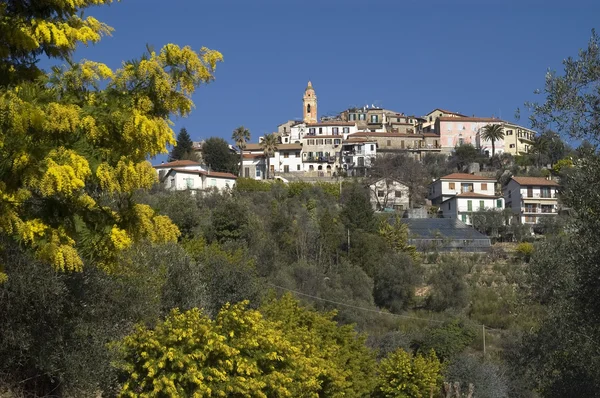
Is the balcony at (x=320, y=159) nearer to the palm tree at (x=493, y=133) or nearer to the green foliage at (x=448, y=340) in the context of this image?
the palm tree at (x=493, y=133)

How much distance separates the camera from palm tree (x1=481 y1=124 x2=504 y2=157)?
13238cm

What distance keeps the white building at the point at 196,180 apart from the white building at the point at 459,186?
25473 millimetres

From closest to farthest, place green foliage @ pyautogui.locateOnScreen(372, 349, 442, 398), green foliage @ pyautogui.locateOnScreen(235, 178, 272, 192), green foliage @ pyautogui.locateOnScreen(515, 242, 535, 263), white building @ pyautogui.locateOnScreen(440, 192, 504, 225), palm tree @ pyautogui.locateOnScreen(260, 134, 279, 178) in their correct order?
green foliage @ pyautogui.locateOnScreen(372, 349, 442, 398), green foliage @ pyautogui.locateOnScreen(515, 242, 535, 263), green foliage @ pyautogui.locateOnScreen(235, 178, 272, 192), white building @ pyautogui.locateOnScreen(440, 192, 504, 225), palm tree @ pyautogui.locateOnScreen(260, 134, 279, 178)

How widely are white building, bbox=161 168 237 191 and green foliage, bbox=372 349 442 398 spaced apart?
56083 mm

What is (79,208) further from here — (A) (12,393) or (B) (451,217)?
(B) (451,217)

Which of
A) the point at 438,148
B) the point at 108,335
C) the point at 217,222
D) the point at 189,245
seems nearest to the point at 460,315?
the point at 217,222

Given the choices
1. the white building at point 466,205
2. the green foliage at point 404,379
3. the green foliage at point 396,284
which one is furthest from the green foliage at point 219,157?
the green foliage at point 404,379

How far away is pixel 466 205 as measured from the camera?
10306 centimetres

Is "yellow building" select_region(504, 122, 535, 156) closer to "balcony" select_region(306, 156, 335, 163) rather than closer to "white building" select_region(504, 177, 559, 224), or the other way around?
"balcony" select_region(306, 156, 335, 163)

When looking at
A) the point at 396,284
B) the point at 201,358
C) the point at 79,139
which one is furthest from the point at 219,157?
the point at 79,139

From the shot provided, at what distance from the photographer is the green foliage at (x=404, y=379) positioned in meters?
37.8

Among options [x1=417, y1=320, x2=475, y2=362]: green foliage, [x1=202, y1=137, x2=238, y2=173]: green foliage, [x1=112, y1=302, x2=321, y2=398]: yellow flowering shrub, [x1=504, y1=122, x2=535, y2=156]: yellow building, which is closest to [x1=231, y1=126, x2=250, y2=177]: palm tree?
[x1=202, y1=137, x2=238, y2=173]: green foliage

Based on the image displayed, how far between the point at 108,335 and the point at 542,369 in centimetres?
1256

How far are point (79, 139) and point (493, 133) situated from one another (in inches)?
4943
